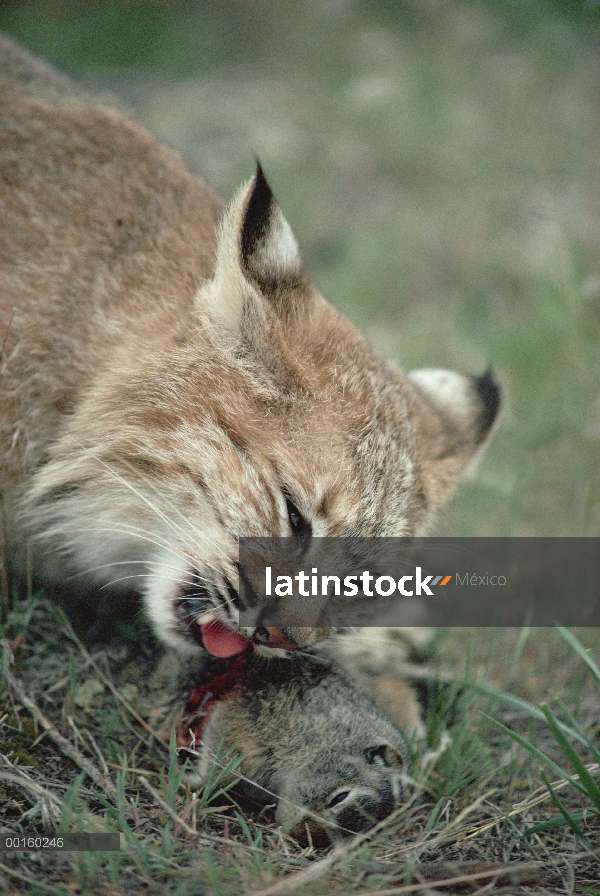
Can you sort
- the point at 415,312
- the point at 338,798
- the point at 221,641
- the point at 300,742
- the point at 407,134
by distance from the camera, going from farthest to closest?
1. the point at 407,134
2. the point at 415,312
3. the point at 221,641
4. the point at 300,742
5. the point at 338,798

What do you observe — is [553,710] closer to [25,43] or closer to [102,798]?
[102,798]

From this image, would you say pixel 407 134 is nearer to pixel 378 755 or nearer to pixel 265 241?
pixel 265 241

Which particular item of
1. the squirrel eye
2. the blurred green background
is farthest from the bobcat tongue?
the blurred green background

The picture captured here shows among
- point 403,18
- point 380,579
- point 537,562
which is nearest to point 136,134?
point 380,579

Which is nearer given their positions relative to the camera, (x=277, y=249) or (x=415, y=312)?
(x=277, y=249)

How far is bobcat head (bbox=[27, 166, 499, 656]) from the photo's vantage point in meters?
2.86

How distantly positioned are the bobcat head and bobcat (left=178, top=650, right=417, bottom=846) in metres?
0.20

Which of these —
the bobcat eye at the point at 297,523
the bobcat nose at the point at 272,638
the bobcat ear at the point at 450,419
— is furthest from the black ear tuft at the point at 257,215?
the bobcat nose at the point at 272,638

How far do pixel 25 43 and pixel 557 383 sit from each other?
5.22m

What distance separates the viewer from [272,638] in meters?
2.79

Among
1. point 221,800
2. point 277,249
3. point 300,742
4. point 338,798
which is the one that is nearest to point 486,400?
point 277,249

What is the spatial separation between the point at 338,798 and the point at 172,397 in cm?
154

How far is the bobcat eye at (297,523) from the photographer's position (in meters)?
2.86

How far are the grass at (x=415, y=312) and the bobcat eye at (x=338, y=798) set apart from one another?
0.16m
